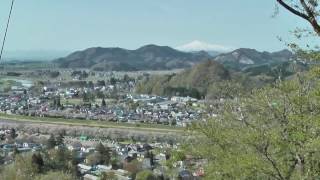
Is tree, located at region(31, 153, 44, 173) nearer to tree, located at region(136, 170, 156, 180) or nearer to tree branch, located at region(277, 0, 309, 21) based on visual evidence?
tree, located at region(136, 170, 156, 180)

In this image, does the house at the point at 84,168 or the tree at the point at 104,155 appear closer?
the house at the point at 84,168

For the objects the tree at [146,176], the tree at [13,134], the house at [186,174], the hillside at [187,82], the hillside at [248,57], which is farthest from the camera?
the hillside at [248,57]

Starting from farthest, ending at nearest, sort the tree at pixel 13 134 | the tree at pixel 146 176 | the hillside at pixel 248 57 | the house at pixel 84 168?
the hillside at pixel 248 57 < the tree at pixel 13 134 < the house at pixel 84 168 < the tree at pixel 146 176

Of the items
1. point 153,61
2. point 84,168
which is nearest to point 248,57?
point 153,61

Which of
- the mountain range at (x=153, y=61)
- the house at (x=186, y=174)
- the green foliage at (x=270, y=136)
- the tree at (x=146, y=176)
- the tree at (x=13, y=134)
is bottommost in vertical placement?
the tree at (x=13, y=134)

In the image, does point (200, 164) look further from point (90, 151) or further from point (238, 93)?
point (90, 151)

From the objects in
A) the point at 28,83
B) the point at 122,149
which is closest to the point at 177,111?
the point at 122,149

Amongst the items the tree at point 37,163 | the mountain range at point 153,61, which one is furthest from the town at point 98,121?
the mountain range at point 153,61

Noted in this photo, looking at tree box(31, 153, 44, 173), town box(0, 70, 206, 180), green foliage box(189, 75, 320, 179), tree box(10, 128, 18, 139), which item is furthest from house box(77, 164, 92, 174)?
green foliage box(189, 75, 320, 179)

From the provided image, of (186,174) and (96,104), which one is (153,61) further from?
(186,174)

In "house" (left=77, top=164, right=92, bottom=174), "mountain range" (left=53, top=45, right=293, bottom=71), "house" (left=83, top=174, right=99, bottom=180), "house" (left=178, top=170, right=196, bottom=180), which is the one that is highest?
"mountain range" (left=53, top=45, right=293, bottom=71)

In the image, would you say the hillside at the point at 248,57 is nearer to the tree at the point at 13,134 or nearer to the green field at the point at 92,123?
the green field at the point at 92,123
